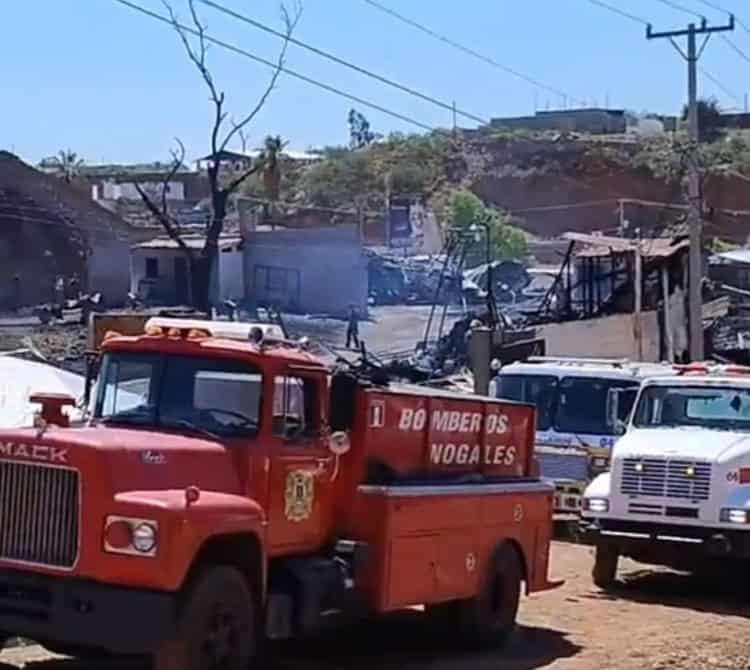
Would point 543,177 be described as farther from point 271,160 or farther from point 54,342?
point 54,342

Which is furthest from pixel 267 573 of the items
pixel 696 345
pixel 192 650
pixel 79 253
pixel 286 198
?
pixel 286 198

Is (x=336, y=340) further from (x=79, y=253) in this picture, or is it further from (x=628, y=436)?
(x=628, y=436)

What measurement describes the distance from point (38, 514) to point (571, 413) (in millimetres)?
13075

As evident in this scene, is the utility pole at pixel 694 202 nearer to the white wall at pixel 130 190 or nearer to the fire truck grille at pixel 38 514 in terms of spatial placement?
the fire truck grille at pixel 38 514

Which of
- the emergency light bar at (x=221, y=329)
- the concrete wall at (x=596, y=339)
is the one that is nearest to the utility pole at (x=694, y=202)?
the concrete wall at (x=596, y=339)

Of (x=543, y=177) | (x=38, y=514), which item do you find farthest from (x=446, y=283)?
(x=543, y=177)

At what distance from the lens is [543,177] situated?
106m

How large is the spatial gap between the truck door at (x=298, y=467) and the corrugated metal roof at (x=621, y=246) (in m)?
33.5

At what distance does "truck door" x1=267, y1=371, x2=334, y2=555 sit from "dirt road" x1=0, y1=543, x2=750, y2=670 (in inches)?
49.8

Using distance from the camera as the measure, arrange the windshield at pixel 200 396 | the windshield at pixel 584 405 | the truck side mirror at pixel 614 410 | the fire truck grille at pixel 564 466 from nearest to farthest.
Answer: the windshield at pixel 200 396 < the truck side mirror at pixel 614 410 < the fire truck grille at pixel 564 466 < the windshield at pixel 584 405

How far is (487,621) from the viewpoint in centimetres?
1428

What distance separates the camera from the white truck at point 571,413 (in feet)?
71.8

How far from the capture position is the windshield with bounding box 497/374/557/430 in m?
22.5

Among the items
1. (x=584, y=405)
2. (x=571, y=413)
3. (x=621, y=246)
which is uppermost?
(x=621, y=246)
